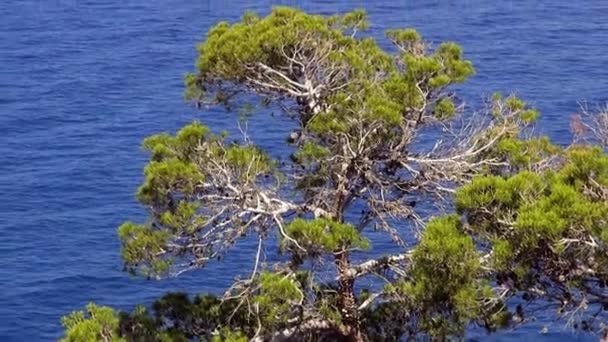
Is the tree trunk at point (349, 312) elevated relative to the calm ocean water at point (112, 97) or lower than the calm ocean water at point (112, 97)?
elevated

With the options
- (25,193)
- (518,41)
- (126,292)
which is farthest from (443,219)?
(518,41)

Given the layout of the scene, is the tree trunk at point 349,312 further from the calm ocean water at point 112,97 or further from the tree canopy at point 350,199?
the calm ocean water at point 112,97

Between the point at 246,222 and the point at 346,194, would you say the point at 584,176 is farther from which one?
the point at 246,222

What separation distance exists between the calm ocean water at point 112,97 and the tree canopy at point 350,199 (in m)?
14.8

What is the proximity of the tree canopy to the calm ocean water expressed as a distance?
14.8 m

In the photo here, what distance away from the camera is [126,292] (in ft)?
109

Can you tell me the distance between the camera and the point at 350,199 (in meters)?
16.6

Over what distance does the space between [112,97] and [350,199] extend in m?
33.5

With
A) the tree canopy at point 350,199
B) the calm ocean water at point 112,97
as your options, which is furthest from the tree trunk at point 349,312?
the calm ocean water at point 112,97

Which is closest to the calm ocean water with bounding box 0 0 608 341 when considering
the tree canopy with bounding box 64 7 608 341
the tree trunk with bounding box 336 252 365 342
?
the tree trunk with bounding box 336 252 365 342

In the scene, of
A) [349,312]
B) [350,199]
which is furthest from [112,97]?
[349,312]

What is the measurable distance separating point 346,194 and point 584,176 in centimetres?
357

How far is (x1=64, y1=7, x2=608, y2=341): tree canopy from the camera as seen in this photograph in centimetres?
1405

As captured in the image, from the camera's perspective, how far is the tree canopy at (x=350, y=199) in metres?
14.1
